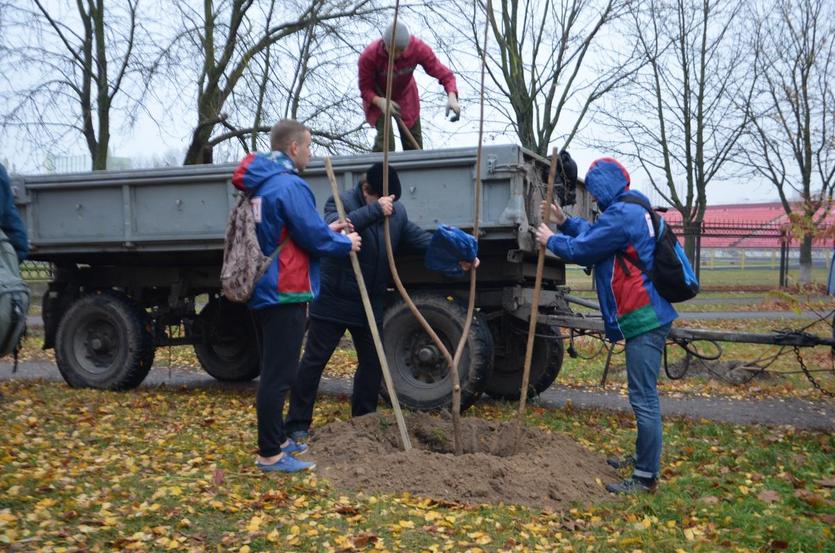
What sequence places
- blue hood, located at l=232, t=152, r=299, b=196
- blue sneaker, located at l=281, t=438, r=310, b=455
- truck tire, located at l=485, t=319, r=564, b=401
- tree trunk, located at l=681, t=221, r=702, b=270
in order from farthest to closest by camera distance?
tree trunk, located at l=681, t=221, r=702, b=270, truck tire, located at l=485, t=319, r=564, b=401, blue sneaker, located at l=281, t=438, r=310, b=455, blue hood, located at l=232, t=152, r=299, b=196

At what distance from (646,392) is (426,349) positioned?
2.50m

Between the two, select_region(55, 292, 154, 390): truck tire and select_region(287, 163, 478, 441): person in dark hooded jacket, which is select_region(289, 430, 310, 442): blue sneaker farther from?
select_region(55, 292, 154, 390): truck tire

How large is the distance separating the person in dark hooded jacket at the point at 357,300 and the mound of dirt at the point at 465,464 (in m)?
0.33

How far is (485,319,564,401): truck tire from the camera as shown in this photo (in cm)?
796

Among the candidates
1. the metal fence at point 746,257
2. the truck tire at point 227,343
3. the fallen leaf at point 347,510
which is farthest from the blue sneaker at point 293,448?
A: the metal fence at point 746,257

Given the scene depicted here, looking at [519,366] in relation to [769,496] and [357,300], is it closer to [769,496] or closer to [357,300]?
[357,300]

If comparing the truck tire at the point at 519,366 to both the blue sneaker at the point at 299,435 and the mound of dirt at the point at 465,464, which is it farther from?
the blue sneaker at the point at 299,435

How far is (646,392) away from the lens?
492 cm

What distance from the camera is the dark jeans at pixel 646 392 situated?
4871mm

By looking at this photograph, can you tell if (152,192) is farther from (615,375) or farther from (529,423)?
(615,375)

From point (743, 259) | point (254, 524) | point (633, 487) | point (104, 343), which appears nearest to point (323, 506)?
point (254, 524)

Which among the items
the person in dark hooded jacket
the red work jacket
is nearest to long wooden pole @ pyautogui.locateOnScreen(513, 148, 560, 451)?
the person in dark hooded jacket

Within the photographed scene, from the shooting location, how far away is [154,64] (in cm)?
1603

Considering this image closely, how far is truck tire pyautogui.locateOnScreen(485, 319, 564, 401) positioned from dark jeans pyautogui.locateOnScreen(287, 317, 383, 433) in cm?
198
